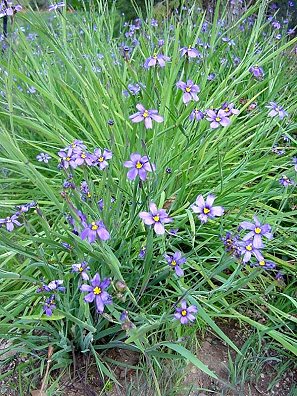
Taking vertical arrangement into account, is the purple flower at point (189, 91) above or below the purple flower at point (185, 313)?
above

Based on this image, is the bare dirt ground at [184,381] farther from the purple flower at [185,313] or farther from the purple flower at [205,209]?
Result: the purple flower at [205,209]

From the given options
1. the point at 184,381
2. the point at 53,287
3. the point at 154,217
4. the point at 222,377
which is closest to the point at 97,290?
the point at 53,287

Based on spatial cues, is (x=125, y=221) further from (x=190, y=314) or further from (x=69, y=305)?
(x=190, y=314)

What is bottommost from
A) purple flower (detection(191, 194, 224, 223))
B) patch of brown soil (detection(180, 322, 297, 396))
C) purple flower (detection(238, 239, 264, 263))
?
patch of brown soil (detection(180, 322, 297, 396))

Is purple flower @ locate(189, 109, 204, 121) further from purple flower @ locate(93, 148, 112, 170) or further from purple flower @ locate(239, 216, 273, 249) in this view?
purple flower @ locate(239, 216, 273, 249)

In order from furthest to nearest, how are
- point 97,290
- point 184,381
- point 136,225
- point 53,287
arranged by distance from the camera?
point 136,225 → point 184,381 → point 53,287 → point 97,290

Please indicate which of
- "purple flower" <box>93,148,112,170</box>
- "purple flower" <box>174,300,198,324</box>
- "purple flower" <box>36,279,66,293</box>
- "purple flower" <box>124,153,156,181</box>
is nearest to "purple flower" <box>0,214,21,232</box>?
"purple flower" <box>36,279,66,293</box>

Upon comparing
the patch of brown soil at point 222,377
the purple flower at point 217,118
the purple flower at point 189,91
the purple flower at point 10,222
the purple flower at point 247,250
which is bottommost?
the patch of brown soil at point 222,377

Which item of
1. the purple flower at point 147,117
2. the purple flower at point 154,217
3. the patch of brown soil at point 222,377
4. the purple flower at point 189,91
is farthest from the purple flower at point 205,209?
the patch of brown soil at point 222,377

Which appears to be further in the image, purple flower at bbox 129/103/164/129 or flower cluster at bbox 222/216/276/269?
purple flower at bbox 129/103/164/129

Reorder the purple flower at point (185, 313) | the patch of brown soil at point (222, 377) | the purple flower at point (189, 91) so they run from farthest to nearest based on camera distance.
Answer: the patch of brown soil at point (222, 377) < the purple flower at point (189, 91) < the purple flower at point (185, 313)

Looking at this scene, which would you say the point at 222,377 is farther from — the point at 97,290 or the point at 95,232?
the point at 95,232

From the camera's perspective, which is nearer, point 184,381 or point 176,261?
point 176,261
